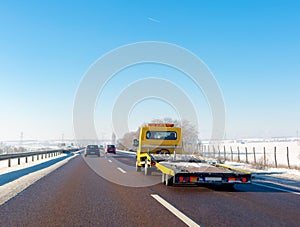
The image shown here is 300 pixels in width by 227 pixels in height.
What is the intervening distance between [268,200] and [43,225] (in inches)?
223

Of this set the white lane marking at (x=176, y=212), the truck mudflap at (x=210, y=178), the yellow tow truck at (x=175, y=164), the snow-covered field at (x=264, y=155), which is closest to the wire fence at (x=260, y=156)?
the snow-covered field at (x=264, y=155)

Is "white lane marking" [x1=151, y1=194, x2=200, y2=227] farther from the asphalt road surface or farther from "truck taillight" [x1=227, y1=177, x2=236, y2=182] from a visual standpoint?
"truck taillight" [x1=227, y1=177, x2=236, y2=182]

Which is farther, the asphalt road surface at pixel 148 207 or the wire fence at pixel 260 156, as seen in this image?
the wire fence at pixel 260 156

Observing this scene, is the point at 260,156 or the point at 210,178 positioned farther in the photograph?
the point at 260,156

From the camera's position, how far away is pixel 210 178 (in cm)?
934

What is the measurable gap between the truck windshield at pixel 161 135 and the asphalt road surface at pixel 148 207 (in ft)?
19.3

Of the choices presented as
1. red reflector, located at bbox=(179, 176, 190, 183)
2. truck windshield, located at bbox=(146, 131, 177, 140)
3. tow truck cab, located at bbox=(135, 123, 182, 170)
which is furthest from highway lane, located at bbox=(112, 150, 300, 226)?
truck windshield, located at bbox=(146, 131, 177, 140)

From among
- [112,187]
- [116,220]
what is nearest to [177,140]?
[112,187]

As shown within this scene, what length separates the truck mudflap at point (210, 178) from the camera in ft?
30.2

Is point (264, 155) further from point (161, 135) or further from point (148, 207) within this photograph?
point (148, 207)

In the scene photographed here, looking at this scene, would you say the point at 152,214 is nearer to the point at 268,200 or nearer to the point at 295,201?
the point at 268,200

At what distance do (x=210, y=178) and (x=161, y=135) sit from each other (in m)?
6.86

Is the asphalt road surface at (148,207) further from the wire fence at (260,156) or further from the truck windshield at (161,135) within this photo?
the wire fence at (260,156)

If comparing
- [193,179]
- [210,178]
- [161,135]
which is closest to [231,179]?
[210,178]
